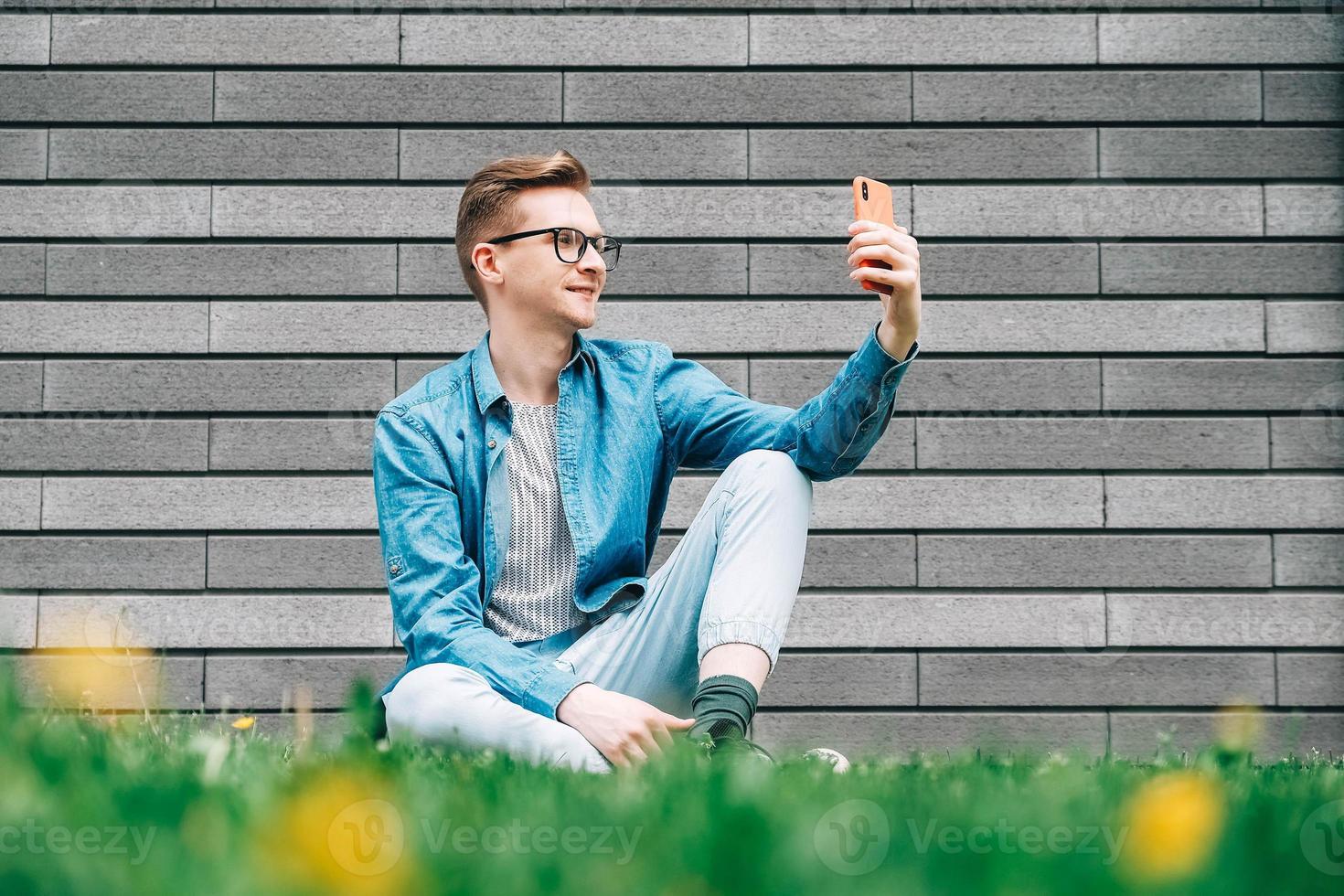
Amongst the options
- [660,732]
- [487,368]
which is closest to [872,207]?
[487,368]

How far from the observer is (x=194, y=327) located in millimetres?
3846

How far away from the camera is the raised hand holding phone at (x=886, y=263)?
Answer: 208cm

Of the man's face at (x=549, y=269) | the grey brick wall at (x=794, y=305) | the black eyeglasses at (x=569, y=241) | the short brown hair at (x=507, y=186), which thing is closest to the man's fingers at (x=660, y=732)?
the man's face at (x=549, y=269)

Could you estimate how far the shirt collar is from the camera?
2535 millimetres

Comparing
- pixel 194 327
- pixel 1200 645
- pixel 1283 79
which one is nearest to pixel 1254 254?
pixel 1283 79

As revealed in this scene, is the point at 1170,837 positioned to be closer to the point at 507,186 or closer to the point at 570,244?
the point at 570,244

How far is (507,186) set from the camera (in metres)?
2.69
